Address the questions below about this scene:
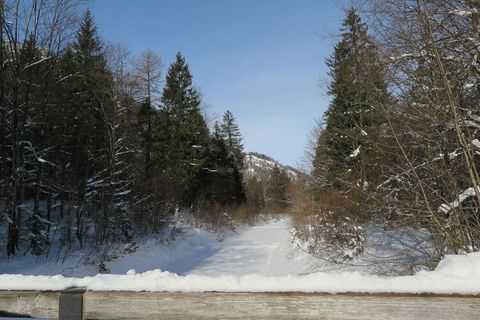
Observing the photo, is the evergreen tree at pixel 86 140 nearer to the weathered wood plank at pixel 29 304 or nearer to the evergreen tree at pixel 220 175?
the weathered wood plank at pixel 29 304

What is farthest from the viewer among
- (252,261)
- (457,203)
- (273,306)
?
(252,261)

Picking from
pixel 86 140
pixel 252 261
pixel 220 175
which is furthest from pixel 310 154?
pixel 220 175

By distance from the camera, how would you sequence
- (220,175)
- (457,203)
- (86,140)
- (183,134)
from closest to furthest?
(457,203), (86,140), (183,134), (220,175)

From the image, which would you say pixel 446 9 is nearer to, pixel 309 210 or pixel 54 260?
pixel 309 210

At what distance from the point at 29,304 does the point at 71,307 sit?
28 cm

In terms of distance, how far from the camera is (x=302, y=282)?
81.4 inches

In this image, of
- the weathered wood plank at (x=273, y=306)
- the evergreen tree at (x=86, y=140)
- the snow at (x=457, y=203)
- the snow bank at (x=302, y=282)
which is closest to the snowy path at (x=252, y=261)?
the evergreen tree at (x=86, y=140)

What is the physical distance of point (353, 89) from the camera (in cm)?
620

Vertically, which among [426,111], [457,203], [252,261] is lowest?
[252,261]

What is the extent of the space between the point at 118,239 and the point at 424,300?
1799cm

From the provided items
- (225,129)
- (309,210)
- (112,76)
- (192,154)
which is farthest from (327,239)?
(225,129)

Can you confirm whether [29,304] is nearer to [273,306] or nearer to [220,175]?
[273,306]

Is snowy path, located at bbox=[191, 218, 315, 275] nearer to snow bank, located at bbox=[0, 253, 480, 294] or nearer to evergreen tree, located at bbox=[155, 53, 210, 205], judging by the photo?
snow bank, located at bbox=[0, 253, 480, 294]

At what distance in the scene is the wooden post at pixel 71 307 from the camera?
7.06ft
